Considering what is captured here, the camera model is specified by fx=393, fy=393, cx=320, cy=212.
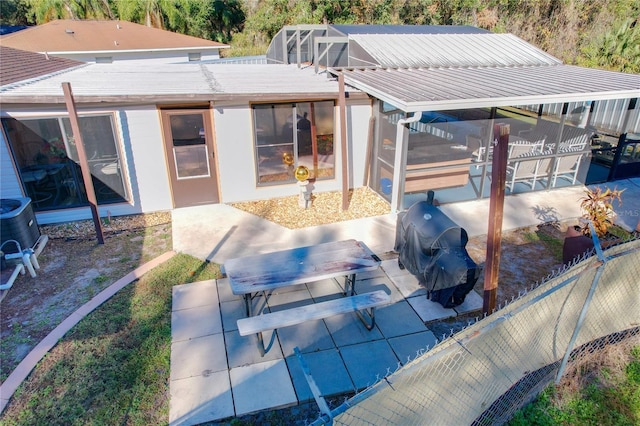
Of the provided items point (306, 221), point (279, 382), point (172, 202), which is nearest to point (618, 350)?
point (279, 382)

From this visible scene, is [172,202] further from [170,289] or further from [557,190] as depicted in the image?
[557,190]

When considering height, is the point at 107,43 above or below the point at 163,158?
above

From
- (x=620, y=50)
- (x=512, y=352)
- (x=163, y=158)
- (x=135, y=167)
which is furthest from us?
(x=620, y=50)

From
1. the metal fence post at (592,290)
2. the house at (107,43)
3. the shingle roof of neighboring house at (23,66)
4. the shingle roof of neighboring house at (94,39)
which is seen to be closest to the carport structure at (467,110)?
the metal fence post at (592,290)

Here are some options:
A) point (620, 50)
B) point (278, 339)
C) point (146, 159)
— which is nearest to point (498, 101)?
point (278, 339)

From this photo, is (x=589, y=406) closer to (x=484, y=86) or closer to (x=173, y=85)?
(x=484, y=86)

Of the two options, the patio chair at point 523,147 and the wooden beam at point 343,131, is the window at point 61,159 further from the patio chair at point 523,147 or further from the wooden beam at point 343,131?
the patio chair at point 523,147

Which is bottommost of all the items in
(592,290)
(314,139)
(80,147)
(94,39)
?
(314,139)

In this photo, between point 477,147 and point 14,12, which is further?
point 14,12
